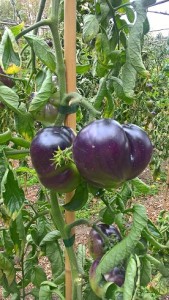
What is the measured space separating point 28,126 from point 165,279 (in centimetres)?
43

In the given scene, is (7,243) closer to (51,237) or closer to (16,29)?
(51,237)

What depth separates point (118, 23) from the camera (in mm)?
726

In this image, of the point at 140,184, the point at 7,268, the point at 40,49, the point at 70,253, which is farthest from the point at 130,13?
the point at 7,268

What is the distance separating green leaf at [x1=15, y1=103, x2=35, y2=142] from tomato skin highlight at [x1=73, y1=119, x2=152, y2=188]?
156mm

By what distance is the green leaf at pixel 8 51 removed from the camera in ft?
1.86

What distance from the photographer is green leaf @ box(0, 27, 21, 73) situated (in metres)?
0.57

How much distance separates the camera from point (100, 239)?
0.73 metres

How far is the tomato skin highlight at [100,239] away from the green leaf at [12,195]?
0.18m

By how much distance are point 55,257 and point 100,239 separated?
0.54ft

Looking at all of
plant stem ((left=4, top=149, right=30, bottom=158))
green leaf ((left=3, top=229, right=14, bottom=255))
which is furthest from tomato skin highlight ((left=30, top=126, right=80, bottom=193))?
green leaf ((left=3, top=229, right=14, bottom=255))

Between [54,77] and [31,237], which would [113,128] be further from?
[31,237]

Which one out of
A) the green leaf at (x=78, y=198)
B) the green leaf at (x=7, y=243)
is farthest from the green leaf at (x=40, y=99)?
the green leaf at (x=7, y=243)

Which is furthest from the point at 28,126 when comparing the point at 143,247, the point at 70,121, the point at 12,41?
the point at 143,247

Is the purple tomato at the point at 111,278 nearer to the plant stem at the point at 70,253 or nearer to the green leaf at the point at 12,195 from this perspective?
the plant stem at the point at 70,253
